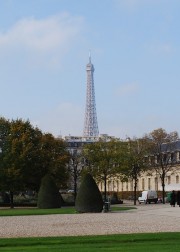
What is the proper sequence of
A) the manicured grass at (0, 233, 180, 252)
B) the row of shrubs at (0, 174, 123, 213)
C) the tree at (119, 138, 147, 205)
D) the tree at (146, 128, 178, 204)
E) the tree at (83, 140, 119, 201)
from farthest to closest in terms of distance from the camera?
the tree at (146, 128, 178, 204), the tree at (83, 140, 119, 201), the tree at (119, 138, 147, 205), the row of shrubs at (0, 174, 123, 213), the manicured grass at (0, 233, 180, 252)

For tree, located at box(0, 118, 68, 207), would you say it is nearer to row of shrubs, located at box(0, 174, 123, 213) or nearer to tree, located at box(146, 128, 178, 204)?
row of shrubs, located at box(0, 174, 123, 213)

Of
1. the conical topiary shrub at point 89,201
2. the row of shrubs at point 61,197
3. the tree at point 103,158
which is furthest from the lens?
the tree at point 103,158

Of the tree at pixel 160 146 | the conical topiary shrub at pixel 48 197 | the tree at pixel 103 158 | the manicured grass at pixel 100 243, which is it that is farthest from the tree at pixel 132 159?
the manicured grass at pixel 100 243

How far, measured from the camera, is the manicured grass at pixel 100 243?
18.3 m

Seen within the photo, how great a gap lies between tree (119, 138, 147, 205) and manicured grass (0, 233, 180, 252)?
5952 centimetres

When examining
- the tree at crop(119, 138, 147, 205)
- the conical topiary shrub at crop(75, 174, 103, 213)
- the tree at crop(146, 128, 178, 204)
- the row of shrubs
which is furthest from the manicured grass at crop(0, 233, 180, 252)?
the tree at crop(146, 128, 178, 204)

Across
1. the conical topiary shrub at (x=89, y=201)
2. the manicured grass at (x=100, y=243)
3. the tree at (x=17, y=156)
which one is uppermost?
the tree at (x=17, y=156)

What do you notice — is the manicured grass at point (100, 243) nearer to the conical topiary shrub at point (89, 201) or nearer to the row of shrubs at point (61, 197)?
the conical topiary shrub at point (89, 201)

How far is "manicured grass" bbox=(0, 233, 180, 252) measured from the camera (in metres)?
18.3

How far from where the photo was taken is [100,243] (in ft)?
66.4

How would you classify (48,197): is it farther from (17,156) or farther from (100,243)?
(100,243)

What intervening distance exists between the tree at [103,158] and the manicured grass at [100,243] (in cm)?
6012

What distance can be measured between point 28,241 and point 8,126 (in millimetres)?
52156

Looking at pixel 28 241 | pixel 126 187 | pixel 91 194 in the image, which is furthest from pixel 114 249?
pixel 126 187
